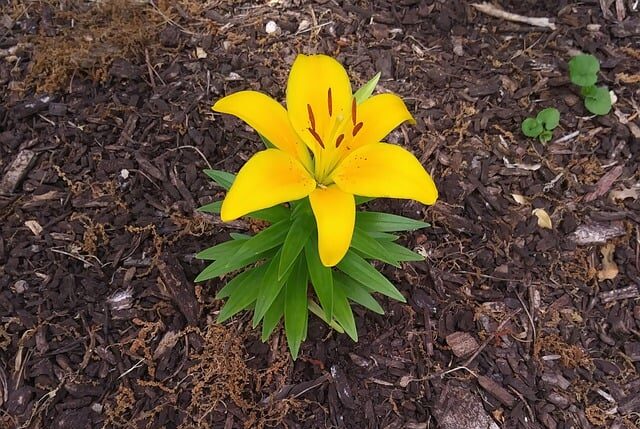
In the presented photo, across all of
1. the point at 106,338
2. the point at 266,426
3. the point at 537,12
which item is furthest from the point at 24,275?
the point at 537,12

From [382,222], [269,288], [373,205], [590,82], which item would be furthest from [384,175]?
[590,82]

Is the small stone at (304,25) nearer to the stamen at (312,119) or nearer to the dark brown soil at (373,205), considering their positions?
the dark brown soil at (373,205)

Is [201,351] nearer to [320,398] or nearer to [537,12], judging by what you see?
[320,398]

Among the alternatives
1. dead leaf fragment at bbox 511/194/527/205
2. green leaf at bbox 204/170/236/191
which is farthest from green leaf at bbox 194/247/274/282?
dead leaf fragment at bbox 511/194/527/205

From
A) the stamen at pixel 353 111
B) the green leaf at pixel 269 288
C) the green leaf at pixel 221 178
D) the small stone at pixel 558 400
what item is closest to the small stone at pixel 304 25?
the green leaf at pixel 221 178

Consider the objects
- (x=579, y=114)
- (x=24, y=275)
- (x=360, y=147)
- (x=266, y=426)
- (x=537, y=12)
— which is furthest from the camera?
(x=537, y=12)
